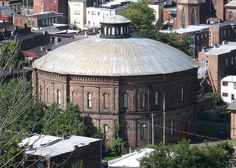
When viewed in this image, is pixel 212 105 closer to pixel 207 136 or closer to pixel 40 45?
pixel 207 136

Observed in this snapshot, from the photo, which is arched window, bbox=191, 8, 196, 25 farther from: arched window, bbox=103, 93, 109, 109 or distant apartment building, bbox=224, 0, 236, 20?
arched window, bbox=103, 93, 109, 109

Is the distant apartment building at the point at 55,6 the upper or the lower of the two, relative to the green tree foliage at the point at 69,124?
upper

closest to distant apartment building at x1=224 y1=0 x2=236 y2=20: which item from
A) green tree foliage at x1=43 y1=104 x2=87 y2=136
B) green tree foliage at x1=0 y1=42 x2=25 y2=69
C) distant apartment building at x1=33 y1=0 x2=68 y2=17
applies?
distant apartment building at x1=33 y1=0 x2=68 y2=17

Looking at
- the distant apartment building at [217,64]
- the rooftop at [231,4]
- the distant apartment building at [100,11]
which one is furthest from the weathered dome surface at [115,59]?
the rooftop at [231,4]

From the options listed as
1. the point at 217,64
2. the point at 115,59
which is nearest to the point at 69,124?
the point at 115,59

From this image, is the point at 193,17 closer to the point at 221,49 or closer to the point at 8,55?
the point at 221,49

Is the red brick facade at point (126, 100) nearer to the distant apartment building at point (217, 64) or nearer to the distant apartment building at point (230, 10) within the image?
the distant apartment building at point (217, 64)
